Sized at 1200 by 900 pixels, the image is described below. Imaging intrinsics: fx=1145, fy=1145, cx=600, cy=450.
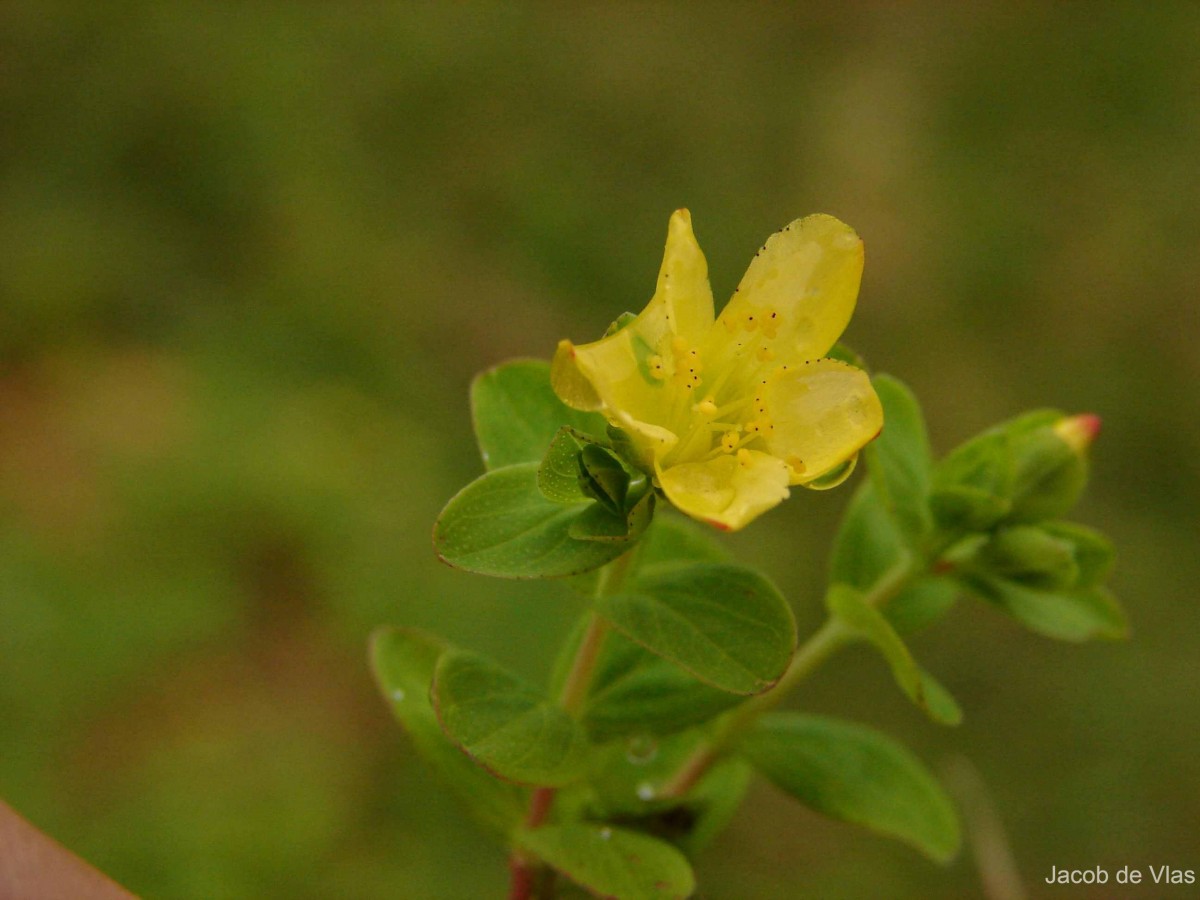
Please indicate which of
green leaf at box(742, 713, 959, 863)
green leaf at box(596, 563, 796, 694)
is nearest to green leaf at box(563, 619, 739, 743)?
green leaf at box(596, 563, 796, 694)

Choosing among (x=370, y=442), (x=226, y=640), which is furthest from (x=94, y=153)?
(x=226, y=640)

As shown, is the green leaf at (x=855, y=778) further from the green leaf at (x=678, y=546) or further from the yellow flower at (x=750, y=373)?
the yellow flower at (x=750, y=373)

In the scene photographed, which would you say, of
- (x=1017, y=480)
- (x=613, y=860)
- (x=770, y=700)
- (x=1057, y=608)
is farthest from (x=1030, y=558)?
(x=613, y=860)

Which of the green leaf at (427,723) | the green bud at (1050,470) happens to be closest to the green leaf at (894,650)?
the green bud at (1050,470)

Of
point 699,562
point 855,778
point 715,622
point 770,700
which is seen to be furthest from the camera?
point 855,778

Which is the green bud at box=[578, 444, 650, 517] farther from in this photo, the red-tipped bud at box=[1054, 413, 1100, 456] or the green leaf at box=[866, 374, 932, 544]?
the red-tipped bud at box=[1054, 413, 1100, 456]

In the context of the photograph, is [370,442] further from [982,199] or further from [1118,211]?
[1118,211]

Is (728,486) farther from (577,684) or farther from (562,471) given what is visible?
(577,684)
